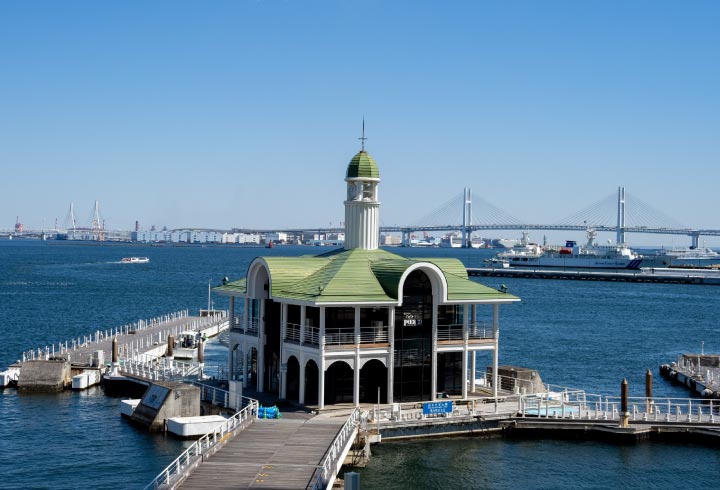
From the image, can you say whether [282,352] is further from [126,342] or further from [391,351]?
[126,342]

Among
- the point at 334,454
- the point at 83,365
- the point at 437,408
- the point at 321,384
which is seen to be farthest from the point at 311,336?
the point at 83,365

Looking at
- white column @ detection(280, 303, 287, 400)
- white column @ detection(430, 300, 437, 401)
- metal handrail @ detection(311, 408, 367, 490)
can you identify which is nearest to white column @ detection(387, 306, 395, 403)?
white column @ detection(430, 300, 437, 401)

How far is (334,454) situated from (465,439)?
983cm

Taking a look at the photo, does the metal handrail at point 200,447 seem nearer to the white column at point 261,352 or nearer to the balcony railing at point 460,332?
the white column at point 261,352

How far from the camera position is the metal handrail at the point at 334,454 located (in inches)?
1196

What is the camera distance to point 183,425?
4100cm

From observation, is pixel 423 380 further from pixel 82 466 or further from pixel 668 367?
pixel 668 367

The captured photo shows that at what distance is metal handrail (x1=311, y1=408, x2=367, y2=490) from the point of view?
30391 millimetres

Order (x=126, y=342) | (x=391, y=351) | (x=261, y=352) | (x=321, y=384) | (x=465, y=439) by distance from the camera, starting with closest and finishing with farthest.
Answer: (x=465, y=439)
(x=321, y=384)
(x=391, y=351)
(x=261, y=352)
(x=126, y=342)

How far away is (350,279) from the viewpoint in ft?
144

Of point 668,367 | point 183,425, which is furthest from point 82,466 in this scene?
point 668,367

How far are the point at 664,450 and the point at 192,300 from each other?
297ft

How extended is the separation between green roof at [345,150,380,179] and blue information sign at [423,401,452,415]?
12.9 metres

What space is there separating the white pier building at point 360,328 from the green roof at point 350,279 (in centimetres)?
6
